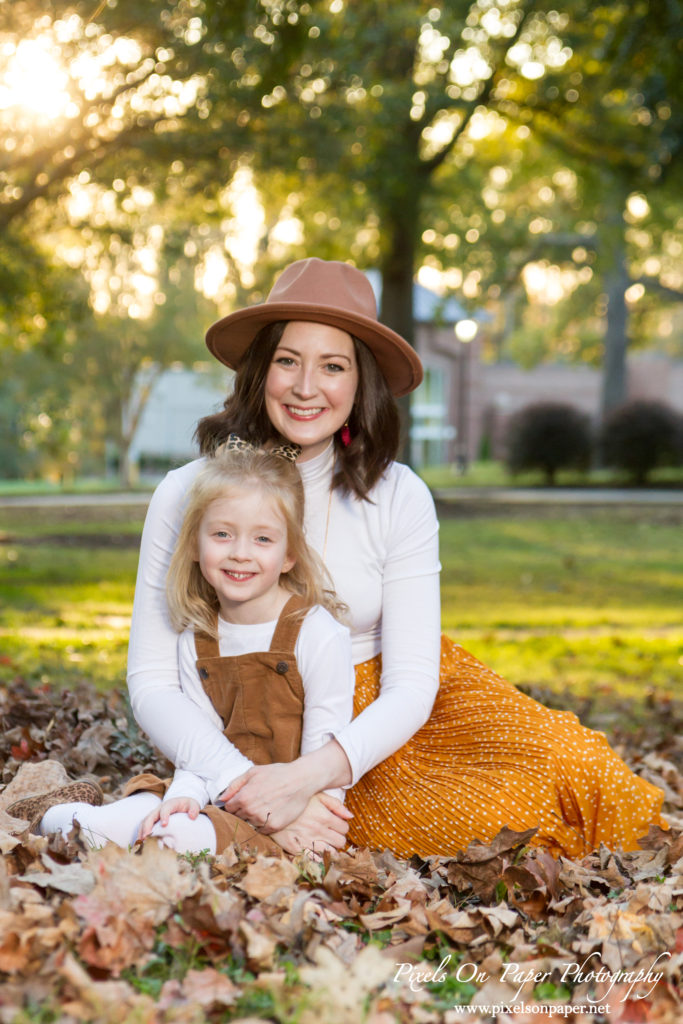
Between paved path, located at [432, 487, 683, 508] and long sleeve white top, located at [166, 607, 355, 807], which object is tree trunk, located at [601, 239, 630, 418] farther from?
long sleeve white top, located at [166, 607, 355, 807]

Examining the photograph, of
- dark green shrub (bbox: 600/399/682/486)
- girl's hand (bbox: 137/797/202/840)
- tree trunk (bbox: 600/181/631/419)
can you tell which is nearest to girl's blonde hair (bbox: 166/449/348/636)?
girl's hand (bbox: 137/797/202/840)

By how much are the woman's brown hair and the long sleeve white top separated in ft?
1.70

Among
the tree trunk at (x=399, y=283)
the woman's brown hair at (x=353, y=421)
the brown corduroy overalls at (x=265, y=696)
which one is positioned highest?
the tree trunk at (x=399, y=283)

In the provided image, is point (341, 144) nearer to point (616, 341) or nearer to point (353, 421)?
point (353, 421)

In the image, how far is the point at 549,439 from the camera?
25.9 metres

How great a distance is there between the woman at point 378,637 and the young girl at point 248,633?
8cm

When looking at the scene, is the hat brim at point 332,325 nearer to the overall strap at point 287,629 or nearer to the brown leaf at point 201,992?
the overall strap at point 287,629

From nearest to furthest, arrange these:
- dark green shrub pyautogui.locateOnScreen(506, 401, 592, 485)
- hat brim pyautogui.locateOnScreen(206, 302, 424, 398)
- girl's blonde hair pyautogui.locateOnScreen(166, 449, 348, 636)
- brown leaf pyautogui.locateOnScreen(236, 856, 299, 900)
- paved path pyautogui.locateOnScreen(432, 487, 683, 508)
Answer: brown leaf pyautogui.locateOnScreen(236, 856, 299, 900) < girl's blonde hair pyautogui.locateOnScreen(166, 449, 348, 636) < hat brim pyautogui.locateOnScreen(206, 302, 424, 398) < paved path pyautogui.locateOnScreen(432, 487, 683, 508) < dark green shrub pyautogui.locateOnScreen(506, 401, 592, 485)

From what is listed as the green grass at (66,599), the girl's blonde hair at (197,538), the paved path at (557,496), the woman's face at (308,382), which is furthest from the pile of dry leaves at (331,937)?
the paved path at (557,496)

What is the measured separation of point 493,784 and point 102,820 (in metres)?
1.16

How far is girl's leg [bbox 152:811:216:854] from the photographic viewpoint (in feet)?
9.41

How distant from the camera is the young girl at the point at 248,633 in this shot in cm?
318

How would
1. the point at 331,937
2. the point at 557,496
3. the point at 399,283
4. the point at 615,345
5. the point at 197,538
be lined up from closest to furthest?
the point at 331,937 < the point at 197,538 < the point at 399,283 < the point at 557,496 < the point at 615,345

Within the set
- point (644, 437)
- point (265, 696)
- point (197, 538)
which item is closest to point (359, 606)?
point (265, 696)
